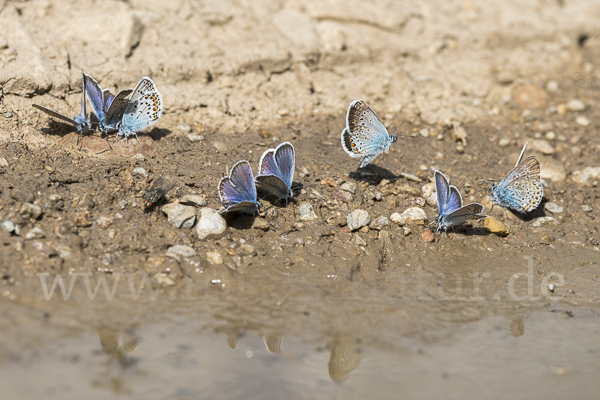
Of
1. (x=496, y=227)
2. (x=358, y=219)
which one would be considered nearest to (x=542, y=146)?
(x=496, y=227)

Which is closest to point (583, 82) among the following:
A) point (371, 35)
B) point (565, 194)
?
point (565, 194)

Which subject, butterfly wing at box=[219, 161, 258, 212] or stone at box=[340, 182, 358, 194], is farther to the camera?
stone at box=[340, 182, 358, 194]

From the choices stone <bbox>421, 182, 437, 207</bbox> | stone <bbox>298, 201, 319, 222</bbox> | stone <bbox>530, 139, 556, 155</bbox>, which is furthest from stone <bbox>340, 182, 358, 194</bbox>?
stone <bbox>530, 139, 556, 155</bbox>

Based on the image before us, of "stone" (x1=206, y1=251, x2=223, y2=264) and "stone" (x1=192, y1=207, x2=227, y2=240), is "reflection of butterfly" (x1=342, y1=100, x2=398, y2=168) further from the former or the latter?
"stone" (x1=206, y1=251, x2=223, y2=264)

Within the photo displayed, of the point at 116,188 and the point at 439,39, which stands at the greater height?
the point at 439,39

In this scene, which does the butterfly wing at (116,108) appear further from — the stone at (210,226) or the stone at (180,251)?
the stone at (180,251)

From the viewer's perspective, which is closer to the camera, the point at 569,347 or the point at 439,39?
the point at 569,347

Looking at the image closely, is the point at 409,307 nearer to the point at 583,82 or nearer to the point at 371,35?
the point at 371,35
